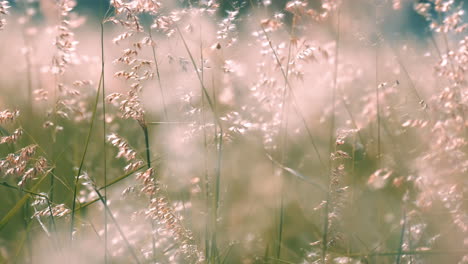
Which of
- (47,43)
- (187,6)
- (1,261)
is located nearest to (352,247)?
(187,6)

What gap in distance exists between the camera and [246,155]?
2.55 metres

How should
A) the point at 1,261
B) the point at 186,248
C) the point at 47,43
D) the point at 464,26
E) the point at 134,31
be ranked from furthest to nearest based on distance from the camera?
the point at 47,43 → the point at 464,26 → the point at 1,261 → the point at 134,31 → the point at 186,248

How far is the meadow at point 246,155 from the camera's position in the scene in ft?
5.22

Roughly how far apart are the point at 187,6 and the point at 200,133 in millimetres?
478

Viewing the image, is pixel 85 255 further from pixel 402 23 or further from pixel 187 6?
pixel 402 23

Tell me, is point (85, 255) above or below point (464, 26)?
below

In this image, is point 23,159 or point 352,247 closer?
point 23,159

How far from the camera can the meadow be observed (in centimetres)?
159

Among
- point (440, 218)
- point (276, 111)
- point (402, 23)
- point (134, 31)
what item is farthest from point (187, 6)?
point (440, 218)

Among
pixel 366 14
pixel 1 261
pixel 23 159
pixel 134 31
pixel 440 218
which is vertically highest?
pixel 366 14

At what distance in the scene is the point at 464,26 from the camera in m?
1.96


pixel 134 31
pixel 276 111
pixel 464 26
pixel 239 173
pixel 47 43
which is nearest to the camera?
pixel 134 31

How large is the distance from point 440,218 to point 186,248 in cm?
101

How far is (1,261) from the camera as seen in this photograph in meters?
1.78
